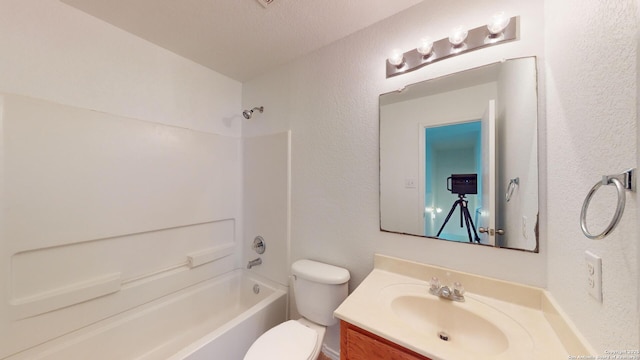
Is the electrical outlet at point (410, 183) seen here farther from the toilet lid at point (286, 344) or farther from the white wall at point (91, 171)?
the white wall at point (91, 171)

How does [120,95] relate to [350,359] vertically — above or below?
above

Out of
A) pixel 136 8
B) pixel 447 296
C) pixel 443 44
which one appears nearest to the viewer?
pixel 447 296

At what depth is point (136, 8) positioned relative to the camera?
1271 mm

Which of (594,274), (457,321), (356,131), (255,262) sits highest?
(356,131)

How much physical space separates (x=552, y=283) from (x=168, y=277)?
7.44ft

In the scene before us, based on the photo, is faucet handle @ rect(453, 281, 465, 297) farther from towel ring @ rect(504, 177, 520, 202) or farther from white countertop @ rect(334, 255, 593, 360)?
towel ring @ rect(504, 177, 520, 202)

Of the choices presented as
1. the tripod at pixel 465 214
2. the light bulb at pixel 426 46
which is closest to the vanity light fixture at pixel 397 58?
the light bulb at pixel 426 46

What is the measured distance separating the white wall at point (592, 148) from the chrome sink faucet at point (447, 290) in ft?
1.09

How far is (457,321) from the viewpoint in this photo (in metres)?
0.99

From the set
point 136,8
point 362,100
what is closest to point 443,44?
point 362,100

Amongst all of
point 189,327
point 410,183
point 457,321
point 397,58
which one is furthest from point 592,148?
point 189,327

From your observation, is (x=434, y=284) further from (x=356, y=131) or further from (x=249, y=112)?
(x=249, y=112)

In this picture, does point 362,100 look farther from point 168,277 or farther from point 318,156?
point 168,277

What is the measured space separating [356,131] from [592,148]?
3.39ft
